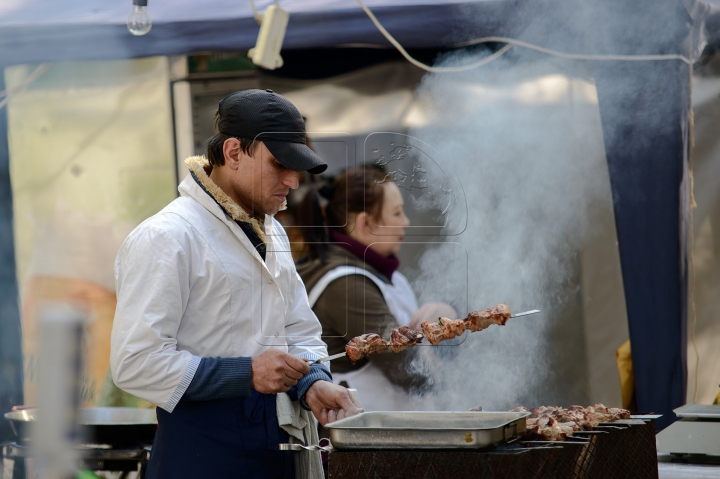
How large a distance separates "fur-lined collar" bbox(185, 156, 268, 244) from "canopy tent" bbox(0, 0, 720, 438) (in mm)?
1382

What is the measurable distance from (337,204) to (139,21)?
1624 mm

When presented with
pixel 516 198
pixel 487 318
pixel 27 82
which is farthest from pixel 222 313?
pixel 27 82

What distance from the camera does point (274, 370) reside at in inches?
82.2

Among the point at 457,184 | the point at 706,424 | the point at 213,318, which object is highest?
the point at 457,184

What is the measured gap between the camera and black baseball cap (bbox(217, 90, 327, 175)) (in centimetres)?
220

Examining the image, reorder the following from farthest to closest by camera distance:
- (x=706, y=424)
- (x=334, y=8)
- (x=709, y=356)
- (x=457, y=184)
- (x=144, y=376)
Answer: (x=709, y=356) < (x=334, y=8) < (x=457, y=184) < (x=706, y=424) < (x=144, y=376)

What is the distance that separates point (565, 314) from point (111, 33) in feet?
8.56

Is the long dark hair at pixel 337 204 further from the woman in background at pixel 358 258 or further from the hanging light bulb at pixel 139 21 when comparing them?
the hanging light bulb at pixel 139 21

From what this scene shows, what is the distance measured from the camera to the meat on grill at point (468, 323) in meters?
2.33

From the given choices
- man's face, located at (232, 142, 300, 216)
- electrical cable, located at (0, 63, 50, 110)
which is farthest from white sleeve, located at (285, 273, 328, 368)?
electrical cable, located at (0, 63, 50, 110)

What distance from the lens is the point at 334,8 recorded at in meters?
3.51

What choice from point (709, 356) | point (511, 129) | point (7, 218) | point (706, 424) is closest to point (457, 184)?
point (511, 129)

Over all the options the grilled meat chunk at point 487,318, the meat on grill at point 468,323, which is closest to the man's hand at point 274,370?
the meat on grill at point 468,323

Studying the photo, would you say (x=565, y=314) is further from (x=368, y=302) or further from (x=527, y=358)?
(x=368, y=302)
